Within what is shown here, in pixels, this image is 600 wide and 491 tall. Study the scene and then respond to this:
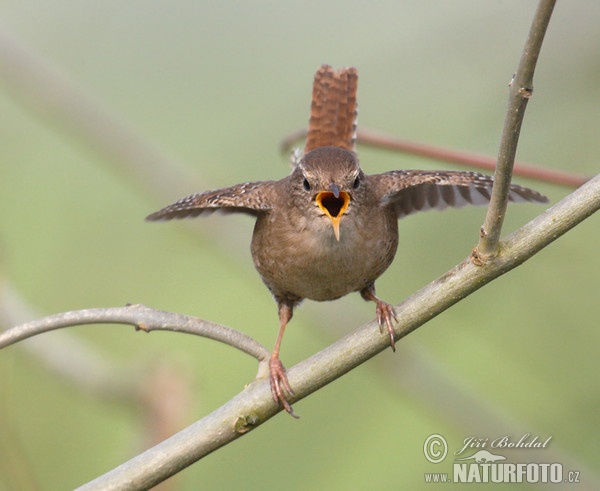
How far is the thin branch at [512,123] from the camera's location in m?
1.90

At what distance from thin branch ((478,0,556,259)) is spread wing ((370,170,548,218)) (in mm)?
847

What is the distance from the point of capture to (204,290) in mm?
5633

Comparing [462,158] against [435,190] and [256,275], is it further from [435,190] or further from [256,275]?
[256,275]

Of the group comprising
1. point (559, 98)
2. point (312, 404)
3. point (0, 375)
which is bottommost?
point (0, 375)

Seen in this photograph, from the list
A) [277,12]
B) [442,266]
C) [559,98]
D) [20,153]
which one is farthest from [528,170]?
[20,153]

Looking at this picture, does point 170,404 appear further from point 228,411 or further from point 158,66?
point 158,66

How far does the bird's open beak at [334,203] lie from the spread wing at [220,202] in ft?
0.84

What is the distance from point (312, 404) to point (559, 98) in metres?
1.87

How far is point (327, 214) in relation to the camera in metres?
3.36

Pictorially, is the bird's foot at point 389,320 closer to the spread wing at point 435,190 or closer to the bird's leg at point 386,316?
the bird's leg at point 386,316

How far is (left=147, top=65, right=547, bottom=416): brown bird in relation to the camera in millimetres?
3312

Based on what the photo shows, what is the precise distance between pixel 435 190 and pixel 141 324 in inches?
70.4

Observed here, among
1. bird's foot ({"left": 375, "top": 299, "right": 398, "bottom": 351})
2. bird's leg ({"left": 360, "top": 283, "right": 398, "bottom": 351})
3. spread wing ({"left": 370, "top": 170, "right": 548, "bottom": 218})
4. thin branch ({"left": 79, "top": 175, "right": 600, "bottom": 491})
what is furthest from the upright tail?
thin branch ({"left": 79, "top": 175, "right": 600, "bottom": 491})

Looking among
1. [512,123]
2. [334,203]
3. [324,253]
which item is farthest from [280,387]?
[334,203]
